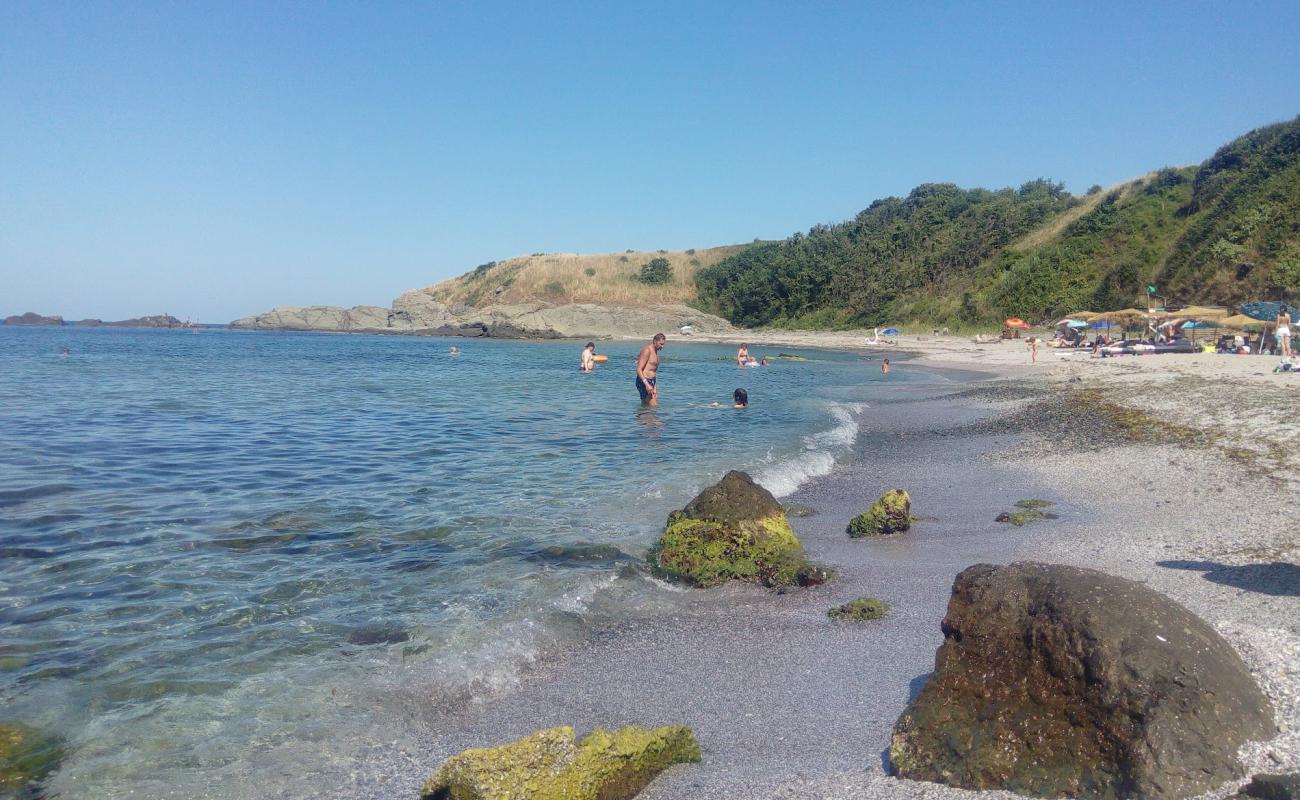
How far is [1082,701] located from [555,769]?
7.99 feet

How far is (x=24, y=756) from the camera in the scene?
14.7 ft

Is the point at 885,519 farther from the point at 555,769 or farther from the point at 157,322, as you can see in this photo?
the point at 157,322

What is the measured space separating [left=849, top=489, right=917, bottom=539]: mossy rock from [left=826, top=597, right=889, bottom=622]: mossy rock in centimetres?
238

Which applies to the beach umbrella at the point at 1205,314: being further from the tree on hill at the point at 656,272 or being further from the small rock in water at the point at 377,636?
the tree on hill at the point at 656,272

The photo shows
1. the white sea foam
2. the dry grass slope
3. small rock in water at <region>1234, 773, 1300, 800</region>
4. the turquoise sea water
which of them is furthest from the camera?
the dry grass slope

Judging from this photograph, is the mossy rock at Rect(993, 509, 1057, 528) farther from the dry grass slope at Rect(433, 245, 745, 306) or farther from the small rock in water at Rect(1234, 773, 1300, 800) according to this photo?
the dry grass slope at Rect(433, 245, 745, 306)

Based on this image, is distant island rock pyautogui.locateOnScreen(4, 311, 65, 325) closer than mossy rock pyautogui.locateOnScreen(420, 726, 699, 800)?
No

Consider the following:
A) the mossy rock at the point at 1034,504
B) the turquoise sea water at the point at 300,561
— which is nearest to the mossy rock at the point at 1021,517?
the mossy rock at the point at 1034,504

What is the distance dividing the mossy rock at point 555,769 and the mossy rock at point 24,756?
2.30 meters

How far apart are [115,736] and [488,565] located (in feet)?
12.0

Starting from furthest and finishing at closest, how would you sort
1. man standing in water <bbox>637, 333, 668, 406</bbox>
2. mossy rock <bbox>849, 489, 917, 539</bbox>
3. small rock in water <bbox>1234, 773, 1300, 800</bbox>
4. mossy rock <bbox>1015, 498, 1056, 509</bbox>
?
man standing in water <bbox>637, 333, 668, 406</bbox> < mossy rock <bbox>1015, 498, 1056, 509</bbox> < mossy rock <bbox>849, 489, 917, 539</bbox> < small rock in water <bbox>1234, 773, 1300, 800</bbox>

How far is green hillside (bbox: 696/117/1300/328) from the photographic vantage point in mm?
41719

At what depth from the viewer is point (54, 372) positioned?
3278cm

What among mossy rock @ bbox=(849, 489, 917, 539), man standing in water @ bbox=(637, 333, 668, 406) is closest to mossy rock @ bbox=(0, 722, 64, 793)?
mossy rock @ bbox=(849, 489, 917, 539)
